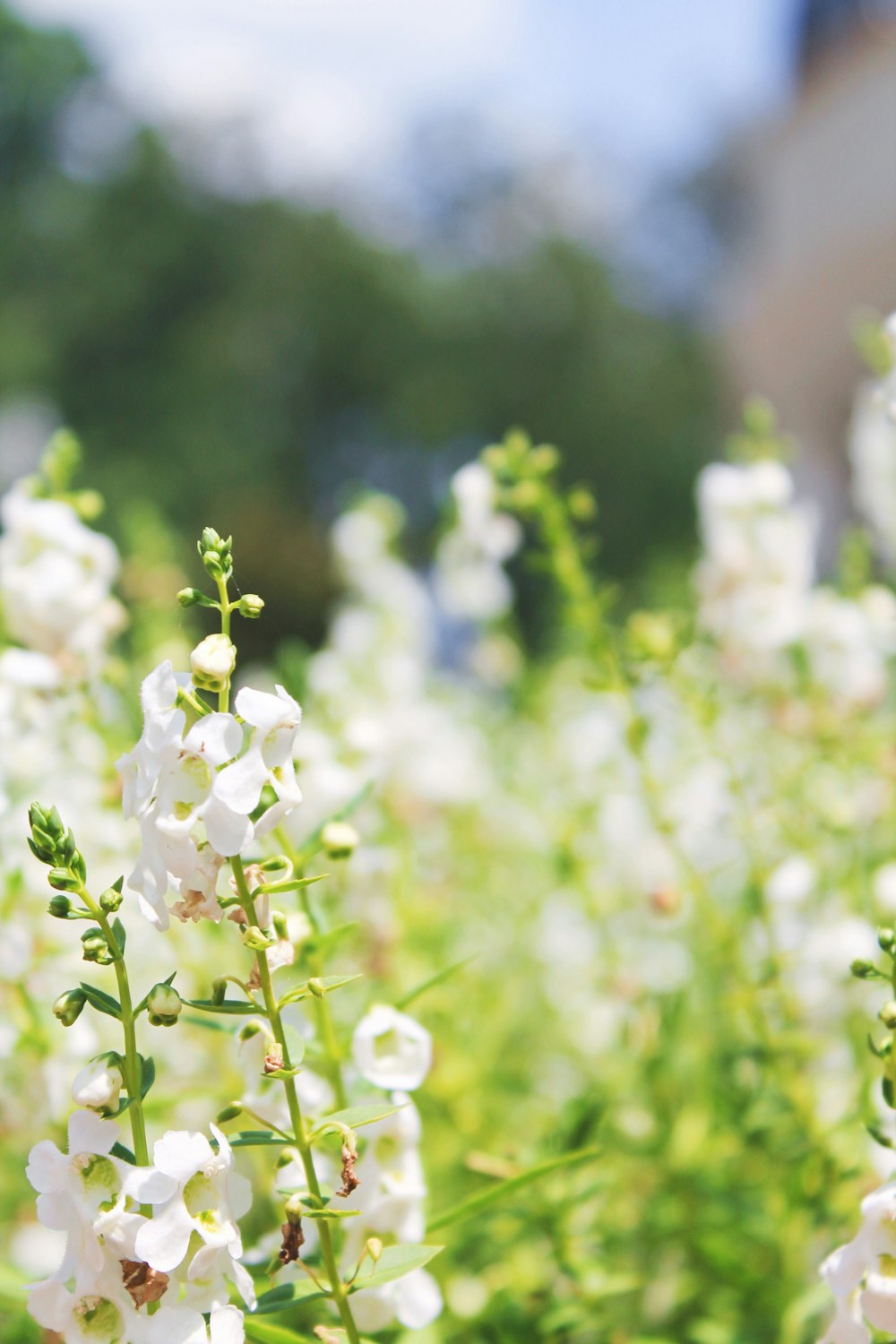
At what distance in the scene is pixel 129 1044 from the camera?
61cm

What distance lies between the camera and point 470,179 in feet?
65.6

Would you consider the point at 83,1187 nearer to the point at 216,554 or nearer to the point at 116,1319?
the point at 116,1319

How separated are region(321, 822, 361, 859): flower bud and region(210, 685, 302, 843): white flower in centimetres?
22

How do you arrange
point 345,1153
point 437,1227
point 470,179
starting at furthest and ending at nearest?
point 470,179 < point 437,1227 < point 345,1153

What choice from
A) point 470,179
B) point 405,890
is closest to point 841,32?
point 405,890

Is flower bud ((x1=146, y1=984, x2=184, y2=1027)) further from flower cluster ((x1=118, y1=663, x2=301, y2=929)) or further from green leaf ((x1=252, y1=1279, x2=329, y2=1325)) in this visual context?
green leaf ((x1=252, y1=1279, x2=329, y2=1325))

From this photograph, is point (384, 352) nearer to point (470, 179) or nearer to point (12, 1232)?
point (470, 179)

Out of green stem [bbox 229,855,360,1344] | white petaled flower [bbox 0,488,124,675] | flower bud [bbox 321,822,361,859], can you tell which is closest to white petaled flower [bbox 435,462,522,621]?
white petaled flower [bbox 0,488,124,675]

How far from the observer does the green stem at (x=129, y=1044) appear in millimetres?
603

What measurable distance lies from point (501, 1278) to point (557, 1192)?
148 mm

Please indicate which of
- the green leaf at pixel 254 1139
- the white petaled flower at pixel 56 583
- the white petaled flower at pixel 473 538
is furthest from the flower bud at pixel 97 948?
the white petaled flower at pixel 473 538

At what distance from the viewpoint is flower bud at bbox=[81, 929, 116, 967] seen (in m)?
0.59

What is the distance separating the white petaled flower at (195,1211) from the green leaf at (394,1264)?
81mm

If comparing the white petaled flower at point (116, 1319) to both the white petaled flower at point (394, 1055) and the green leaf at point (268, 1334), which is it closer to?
the green leaf at point (268, 1334)
